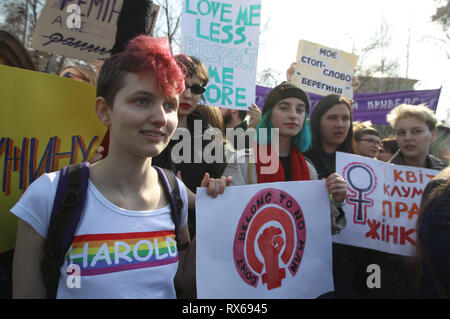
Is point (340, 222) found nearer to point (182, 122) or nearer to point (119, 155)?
point (182, 122)

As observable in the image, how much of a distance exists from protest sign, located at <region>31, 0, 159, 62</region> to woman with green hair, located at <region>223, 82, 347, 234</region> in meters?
1.14

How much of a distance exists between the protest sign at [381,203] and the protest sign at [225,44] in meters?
1.14

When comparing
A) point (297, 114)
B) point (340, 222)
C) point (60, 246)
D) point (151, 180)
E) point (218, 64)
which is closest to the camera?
point (60, 246)

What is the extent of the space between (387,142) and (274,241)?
3313 mm

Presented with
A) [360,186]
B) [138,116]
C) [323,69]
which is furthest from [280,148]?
[323,69]

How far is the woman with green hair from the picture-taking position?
204 cm

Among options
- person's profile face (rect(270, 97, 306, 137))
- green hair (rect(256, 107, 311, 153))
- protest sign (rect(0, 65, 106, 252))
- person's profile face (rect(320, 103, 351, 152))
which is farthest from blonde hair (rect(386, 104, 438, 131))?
protest sign (rect(0, 65, 106, 252))

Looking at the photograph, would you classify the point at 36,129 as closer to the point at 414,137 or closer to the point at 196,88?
the point at 196,88

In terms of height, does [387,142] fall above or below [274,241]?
above

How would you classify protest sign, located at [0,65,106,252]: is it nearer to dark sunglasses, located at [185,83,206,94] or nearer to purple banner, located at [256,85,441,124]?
dark sunglasses, located at [185,83,206,94]

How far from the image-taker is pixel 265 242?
172cm
